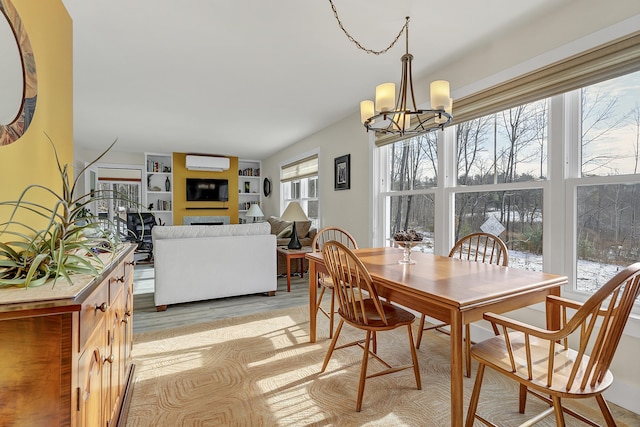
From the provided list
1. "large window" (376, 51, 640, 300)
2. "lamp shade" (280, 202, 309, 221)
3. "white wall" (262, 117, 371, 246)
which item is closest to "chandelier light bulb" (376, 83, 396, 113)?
"large window" (376, 51, 640, 300)

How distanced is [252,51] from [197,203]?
563 centimetres

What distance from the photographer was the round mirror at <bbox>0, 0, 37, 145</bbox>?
1.23m

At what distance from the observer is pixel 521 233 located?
2371mm

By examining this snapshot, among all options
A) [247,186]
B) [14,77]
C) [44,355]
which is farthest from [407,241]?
[247,186]

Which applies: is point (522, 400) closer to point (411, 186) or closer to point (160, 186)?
point (411, 186)

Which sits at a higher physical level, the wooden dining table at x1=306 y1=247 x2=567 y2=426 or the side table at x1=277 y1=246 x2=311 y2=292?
the wooden dining table at x1=306 y1=247 x2=567 y2=426

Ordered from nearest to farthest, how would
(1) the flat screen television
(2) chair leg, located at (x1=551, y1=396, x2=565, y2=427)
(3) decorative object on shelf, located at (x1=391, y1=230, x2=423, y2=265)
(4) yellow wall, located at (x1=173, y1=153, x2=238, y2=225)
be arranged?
1. (2) chair leg, located at (x1=551, y1=396, x2=565, y2=427)
2. (3) decorative object on shelf, located at (x1=391, y1=230, x2=423, y2=265)
3. (4) yellow wall, located at (x1=173, y1=153, x2=238, y2=225)
4. (1) the flat screen television

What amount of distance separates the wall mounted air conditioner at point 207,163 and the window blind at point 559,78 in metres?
5.89

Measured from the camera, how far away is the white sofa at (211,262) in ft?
10.9

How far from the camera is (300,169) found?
5.95 m

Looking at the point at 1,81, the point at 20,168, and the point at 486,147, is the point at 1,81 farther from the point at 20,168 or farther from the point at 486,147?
the point at 486,147

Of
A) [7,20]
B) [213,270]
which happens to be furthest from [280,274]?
[7,20]

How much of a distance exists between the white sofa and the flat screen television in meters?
4.22

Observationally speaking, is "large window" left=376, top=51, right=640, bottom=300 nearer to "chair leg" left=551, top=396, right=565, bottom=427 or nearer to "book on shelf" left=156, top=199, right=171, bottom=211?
A: "chair leg" left=551, top=396, right=565, bottom=427
